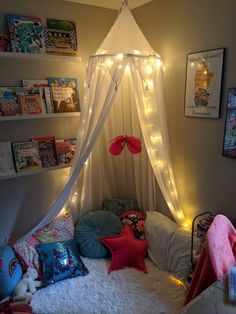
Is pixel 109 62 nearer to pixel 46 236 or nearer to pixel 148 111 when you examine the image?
pixel 148 111

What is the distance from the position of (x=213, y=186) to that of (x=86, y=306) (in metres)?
1.36

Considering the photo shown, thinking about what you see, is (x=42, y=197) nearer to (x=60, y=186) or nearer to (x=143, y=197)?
(x=60, y=186)

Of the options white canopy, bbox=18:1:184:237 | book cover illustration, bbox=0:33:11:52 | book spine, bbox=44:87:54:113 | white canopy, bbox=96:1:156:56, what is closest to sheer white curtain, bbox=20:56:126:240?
white canopy, bbox=18:1:184:237

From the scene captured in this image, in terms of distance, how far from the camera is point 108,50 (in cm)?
219

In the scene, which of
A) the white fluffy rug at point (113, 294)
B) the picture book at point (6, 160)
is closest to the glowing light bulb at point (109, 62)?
the picture book at point (6, 160)

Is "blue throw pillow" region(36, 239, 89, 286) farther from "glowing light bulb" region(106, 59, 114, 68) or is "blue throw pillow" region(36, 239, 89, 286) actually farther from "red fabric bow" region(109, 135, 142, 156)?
"glowing light bulb" region(106, 59, 114, 68)

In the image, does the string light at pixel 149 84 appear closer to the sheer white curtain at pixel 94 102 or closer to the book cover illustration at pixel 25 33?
the sheer white curtain at pixel 94 102

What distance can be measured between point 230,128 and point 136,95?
84 centimetres

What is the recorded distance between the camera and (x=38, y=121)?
2514mm

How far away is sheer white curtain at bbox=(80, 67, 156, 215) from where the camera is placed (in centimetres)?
271

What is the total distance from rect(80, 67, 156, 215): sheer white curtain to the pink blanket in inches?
40.5

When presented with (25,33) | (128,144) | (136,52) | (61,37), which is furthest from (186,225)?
(25,33)

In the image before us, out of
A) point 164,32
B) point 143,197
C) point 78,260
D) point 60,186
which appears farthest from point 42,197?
point 164,32

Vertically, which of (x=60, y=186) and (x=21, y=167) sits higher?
(x=21, y=167)
